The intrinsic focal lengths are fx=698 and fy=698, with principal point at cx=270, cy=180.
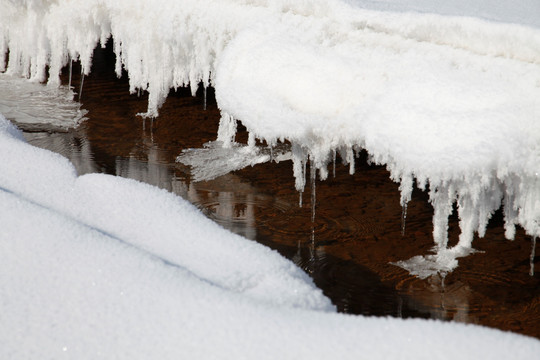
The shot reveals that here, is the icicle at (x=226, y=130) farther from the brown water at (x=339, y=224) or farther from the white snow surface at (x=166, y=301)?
the white snow surface at (x=166, y=301)

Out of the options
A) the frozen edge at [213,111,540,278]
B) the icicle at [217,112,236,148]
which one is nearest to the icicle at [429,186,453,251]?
the frozen edge at [213,111,540,278]

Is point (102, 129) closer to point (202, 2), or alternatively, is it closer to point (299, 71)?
point (202, 2)

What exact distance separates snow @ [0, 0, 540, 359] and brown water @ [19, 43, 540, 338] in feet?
0.61

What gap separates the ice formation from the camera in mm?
2613

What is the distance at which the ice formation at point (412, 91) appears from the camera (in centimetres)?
261

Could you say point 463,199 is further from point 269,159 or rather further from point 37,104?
point 37,104

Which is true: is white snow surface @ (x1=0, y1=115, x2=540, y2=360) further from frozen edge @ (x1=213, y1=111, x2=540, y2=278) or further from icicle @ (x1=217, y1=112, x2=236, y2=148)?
icicle @ (x1=217, y1=112, x2=236, y2=148)

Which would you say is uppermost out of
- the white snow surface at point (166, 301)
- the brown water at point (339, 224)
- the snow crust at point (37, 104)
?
the snow crust at point (37, 104)

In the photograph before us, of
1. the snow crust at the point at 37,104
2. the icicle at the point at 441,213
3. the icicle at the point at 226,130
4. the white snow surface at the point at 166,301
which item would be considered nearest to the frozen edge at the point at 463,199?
the icicle at the point at 441,213

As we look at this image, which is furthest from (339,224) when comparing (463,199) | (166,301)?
(166,301)

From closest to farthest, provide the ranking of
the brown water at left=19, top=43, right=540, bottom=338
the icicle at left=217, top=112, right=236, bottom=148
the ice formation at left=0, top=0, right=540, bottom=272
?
the ice formation at left=0, top=0, right=540, bottom=272 → the brown water at left=19, top=43, right=540, bottom=338 → the icicle at left=217, top=112, right=236, bottom=148

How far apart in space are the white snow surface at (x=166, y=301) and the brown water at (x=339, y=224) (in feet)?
4.51

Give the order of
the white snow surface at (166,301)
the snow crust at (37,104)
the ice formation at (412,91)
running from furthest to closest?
1. the snow crust at (37,104)
2. the ice formation at (412,91)
3. the white snow surface at (166,301)

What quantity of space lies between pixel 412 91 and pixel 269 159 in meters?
1.94
